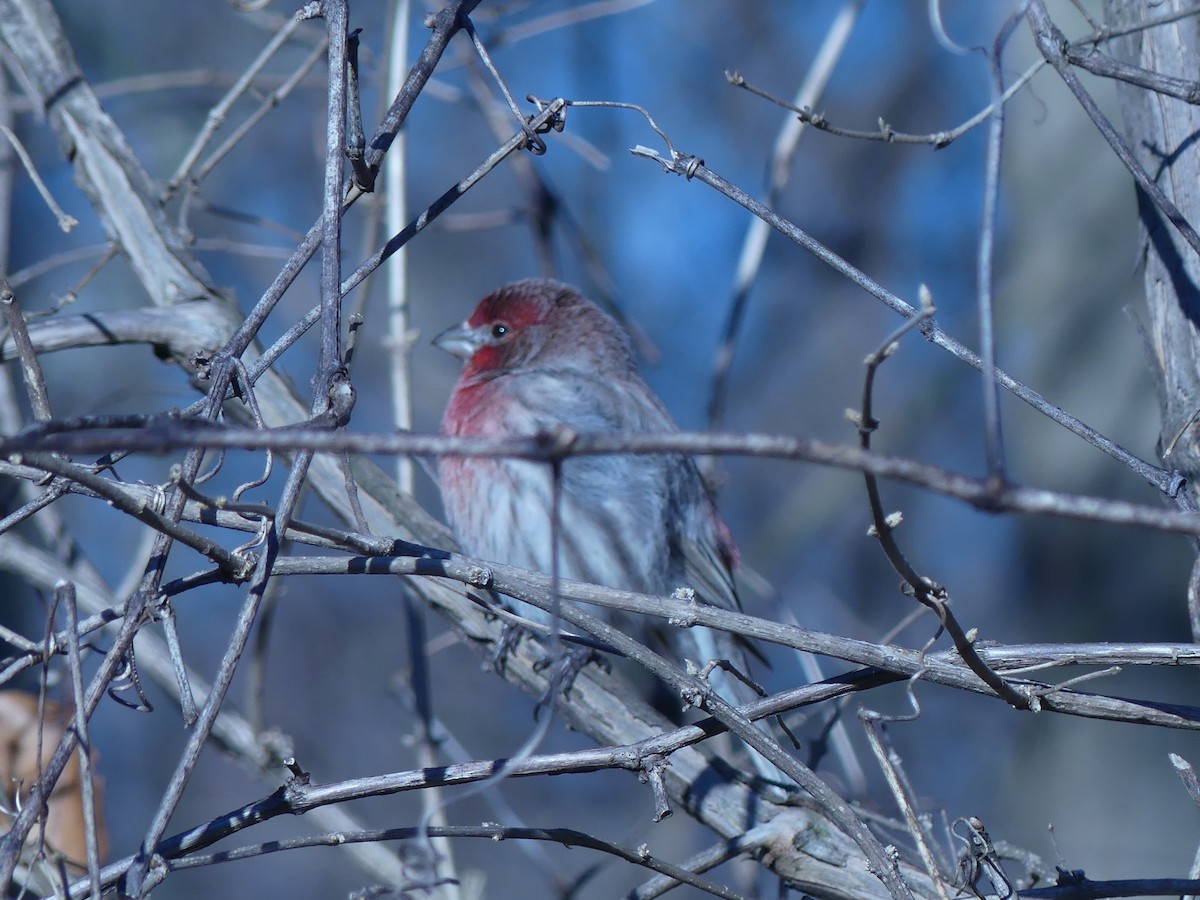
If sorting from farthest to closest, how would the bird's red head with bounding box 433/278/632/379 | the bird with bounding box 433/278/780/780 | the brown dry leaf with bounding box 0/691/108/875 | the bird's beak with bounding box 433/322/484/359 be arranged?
the bird's beak with bounding box 433/322/484/359 → the bird's red head with bounding box 433/278/632/379 → the bird with bounding box 433/278/780/780 → the brown dry leaf with bounding box 0/691/108/875

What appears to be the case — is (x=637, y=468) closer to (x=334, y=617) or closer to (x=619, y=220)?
(x=619, y=220)

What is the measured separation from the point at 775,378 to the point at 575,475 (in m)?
6.77

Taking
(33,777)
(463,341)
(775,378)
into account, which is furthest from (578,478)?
(775,378)

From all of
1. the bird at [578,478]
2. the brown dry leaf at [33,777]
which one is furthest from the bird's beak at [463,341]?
the brown dry leaf at [33,777]

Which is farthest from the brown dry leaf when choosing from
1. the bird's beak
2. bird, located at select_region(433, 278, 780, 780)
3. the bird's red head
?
the bird's beak

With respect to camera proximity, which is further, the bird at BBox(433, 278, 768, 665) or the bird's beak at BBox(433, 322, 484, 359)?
the bird's beak at BBox(433, 322, 484, 359)

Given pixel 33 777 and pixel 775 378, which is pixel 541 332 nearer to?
pixel 33 777

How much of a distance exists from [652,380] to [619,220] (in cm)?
153

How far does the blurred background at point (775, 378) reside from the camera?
595cm

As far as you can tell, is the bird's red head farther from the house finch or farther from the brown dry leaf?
the brown dry leaf

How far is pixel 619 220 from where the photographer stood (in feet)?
33.3

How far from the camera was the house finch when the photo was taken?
14.4 ft

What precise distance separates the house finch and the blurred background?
0.39 metres

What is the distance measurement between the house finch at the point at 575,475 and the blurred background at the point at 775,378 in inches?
15.3
